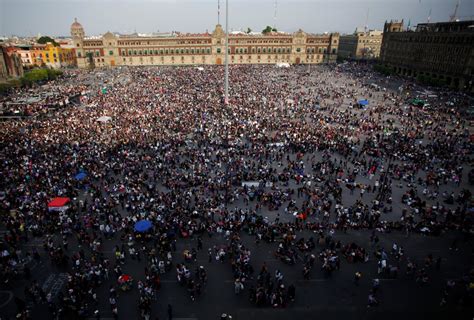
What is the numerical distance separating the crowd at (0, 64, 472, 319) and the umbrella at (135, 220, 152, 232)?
0.71 metres

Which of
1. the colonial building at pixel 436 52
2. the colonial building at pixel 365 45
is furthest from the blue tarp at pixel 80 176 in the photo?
the colonial building at pixel 365 45

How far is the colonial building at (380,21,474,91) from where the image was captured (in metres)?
62.0

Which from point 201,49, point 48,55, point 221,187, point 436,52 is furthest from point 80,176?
point 201,49

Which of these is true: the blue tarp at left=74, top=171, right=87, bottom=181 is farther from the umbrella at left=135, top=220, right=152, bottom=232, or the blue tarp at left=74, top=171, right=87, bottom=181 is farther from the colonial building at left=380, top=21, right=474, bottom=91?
the colonial building at left=380, top=21, right=474, bottom=91

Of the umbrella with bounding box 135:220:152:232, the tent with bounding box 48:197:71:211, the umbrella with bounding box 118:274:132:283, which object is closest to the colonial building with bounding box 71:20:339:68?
the tent with bounding box 48:197:71:211

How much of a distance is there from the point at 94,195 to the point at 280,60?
104143mm

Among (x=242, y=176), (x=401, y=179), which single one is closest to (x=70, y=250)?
(x=242, y=176)

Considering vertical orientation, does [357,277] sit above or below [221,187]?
below

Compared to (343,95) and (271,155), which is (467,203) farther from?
(343,95)

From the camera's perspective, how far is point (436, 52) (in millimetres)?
71312

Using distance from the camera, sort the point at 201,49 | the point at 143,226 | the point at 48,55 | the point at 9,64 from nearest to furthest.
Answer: the point at 143,226, the point at 9,64, the point at 48,55, the point at 201,49

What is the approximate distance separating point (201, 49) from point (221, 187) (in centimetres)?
9699

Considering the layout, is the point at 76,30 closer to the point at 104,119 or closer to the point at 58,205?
the point at 104,119

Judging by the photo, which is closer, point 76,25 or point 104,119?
point 104,119
